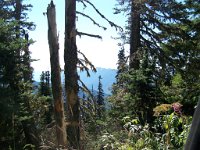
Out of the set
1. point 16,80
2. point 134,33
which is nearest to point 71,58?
point 16,80

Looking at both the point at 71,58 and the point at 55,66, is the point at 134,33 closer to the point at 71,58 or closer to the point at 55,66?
the point at 71,58

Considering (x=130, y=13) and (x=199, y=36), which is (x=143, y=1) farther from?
(x=199, y=36)

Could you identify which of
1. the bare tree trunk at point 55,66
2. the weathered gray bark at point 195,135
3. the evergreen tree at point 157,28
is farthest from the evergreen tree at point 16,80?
the weathered gray bark at point 195,135

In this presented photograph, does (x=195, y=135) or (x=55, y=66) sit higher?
(x=55, y=66)

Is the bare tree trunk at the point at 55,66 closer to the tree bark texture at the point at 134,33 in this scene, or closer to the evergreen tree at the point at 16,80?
the evergreen tree at the point at 16,80

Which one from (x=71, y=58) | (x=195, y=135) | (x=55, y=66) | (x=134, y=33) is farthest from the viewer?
(x=134, y=33)

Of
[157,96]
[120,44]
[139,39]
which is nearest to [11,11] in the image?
[120,44]

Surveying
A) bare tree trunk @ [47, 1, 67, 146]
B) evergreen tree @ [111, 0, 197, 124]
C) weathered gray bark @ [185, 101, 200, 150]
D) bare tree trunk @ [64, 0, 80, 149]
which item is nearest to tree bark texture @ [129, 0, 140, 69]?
evergreen tree @ [111, 0, 197, 124]

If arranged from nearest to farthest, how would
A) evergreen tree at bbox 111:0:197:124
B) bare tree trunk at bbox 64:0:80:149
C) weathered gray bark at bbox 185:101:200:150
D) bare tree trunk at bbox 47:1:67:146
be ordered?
weathered gray bark at bbox 185:101:200:150 < bare tree trunk at bbox 47:1:67:146 < bare tree trunk at bbox 64:0:80:149 < evergreen tree at bbox 111:0:197:124

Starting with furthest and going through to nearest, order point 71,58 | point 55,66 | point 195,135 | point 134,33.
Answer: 1. point 134,33
2. point 71,58
3. point 55,66
4. point 195,135

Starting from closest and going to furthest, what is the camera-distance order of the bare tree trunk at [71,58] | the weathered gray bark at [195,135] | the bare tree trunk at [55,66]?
the weathered gray bark at [195,135] → the bare tree trunk at [55,66] → the bare tree trunk at [71,58]

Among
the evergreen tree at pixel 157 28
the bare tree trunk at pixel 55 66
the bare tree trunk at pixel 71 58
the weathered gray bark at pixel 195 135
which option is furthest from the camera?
the evergreen tree at pixel 157 28

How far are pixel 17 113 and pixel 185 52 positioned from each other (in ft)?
32.7

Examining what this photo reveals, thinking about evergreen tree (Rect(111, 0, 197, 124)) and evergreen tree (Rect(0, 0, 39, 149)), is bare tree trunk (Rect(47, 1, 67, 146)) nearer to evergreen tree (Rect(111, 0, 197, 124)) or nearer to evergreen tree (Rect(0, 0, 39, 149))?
evergreen tree (Rect(0, 0, 39, 149))
